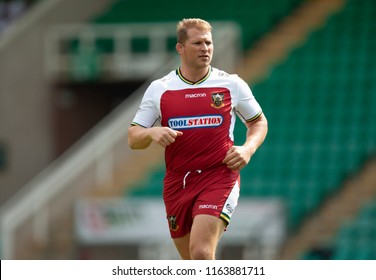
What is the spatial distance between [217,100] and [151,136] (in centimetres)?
57

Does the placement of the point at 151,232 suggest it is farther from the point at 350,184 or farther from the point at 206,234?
the point at 206,234

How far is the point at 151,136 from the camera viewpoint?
25.5 feet

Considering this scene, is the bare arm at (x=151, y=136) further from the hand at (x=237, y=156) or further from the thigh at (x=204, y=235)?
the thigh at (x=204, y=235)

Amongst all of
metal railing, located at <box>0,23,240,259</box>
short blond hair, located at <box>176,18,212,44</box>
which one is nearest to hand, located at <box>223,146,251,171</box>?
short blond hair, located at <box>176,18,212,44</box>

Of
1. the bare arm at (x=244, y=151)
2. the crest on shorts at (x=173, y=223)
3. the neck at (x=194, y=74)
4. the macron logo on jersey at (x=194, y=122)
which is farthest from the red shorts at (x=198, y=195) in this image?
the neck at (x=194, y=74)

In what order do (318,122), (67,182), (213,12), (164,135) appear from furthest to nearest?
1. (213,12)
2. (318,122)
3. (67,182)
4. (164,135)

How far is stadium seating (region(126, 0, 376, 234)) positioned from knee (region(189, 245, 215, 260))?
801cm

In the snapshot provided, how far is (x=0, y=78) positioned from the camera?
19.8 meters

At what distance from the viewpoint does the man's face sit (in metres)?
7.92

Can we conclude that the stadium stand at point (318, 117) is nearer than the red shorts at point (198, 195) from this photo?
No

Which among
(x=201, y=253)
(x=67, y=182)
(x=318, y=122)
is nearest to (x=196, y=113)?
(x=201, y=253)

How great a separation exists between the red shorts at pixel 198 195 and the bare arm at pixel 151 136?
39 centimetres

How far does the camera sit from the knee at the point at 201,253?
25.6ft

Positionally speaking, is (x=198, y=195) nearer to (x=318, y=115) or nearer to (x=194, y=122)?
(x=194, y=122)
